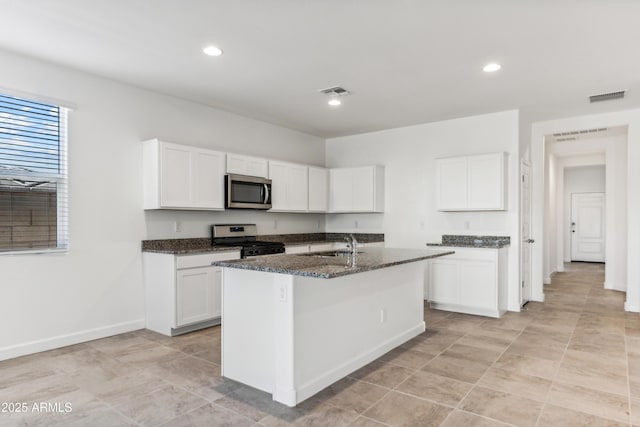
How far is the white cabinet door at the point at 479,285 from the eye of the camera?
16.2 feet

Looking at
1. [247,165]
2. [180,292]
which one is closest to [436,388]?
[180,292]

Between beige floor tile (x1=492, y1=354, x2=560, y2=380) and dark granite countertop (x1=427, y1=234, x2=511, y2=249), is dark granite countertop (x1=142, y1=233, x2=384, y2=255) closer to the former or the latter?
dark granite countertop (x1=427, y1=234, x2=511, y2=249)

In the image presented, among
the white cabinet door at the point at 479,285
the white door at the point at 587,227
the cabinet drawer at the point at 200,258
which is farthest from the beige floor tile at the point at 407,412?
the white door at the point at 587,227

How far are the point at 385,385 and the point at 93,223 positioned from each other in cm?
323

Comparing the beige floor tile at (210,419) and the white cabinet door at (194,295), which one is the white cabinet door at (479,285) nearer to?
the white cabinet door at (194,295)

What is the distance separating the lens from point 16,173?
3.56 m

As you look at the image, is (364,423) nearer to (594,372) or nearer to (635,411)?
(635,411)

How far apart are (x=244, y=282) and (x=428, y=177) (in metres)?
3.98

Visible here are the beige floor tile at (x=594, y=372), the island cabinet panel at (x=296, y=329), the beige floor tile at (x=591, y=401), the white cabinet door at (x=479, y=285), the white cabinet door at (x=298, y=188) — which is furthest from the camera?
the white cabinet door at (x=298, y=188)

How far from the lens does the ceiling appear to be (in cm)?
273

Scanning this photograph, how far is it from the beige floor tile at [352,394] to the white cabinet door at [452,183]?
327cm

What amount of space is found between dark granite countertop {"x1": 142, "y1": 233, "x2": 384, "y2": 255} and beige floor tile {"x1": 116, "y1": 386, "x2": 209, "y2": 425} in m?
1.65

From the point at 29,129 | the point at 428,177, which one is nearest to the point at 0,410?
the point at 29,129

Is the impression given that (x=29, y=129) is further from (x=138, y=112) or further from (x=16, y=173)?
(x=138, y=112)
